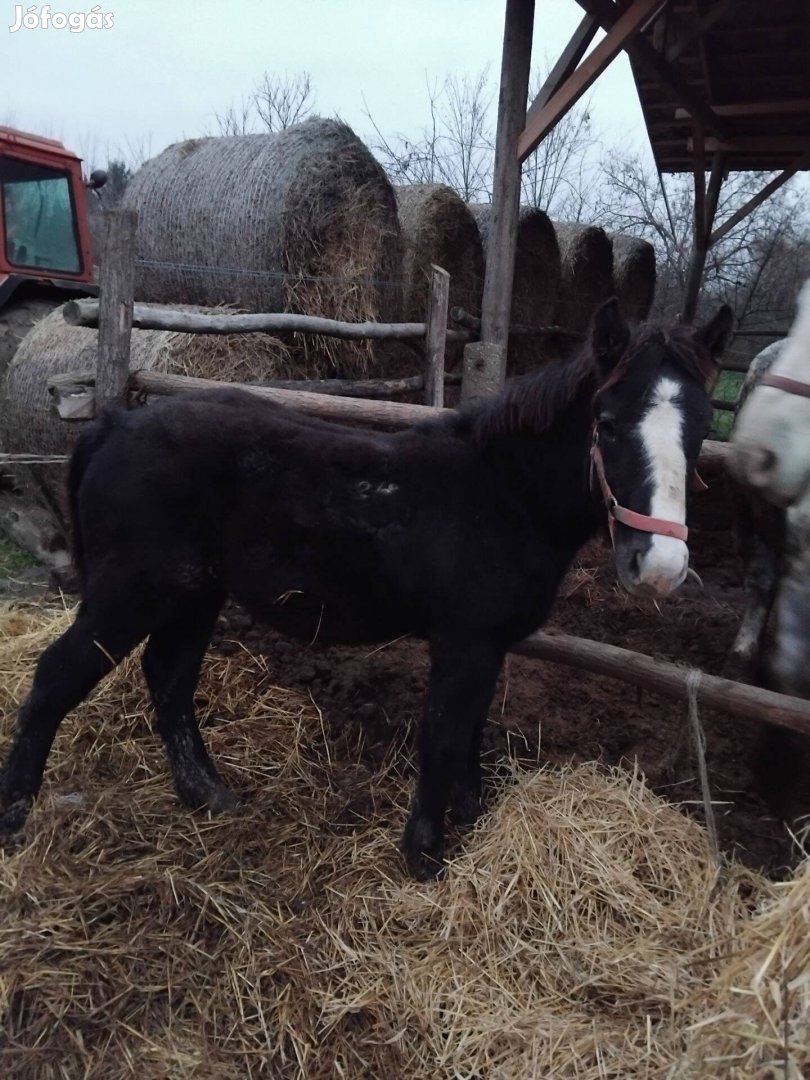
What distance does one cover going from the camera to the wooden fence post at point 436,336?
5.45 meters

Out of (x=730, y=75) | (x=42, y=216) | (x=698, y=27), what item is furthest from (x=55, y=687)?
(x=730, y=75)

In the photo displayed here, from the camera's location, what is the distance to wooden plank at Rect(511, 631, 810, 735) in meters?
2.51

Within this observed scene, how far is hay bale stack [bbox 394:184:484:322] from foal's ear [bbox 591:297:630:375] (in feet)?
15.3

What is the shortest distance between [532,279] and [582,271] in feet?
3.97

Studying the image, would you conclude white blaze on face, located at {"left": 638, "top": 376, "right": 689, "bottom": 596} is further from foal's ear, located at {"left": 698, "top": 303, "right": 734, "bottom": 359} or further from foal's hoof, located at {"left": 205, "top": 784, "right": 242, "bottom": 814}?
foal's hoof, located at {"left": 205, "top": 784, "right": 242, "bottom": 814}

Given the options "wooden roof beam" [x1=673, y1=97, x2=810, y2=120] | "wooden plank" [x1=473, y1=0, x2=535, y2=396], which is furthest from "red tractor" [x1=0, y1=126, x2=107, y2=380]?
"wooden roof beam" [x1=673, y1=97, x2=810, y2=120]

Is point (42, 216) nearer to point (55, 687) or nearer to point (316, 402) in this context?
point (316, 402)

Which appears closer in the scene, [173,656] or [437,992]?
[437,992]

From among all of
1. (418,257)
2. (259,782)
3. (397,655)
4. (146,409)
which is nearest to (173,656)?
(259,782)

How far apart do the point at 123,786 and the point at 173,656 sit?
1.84ft

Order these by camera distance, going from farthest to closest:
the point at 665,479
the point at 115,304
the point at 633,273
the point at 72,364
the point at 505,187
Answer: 1. the point at 633,273
2. the point at 72,364
3. the point at 505,187
4. the point at 115,304
5. the point at 665,479

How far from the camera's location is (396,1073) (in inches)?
79.1

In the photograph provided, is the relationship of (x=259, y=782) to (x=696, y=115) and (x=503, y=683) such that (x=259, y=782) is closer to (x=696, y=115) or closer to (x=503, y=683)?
(x=503, y=683)

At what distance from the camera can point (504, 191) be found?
4.89 meters
